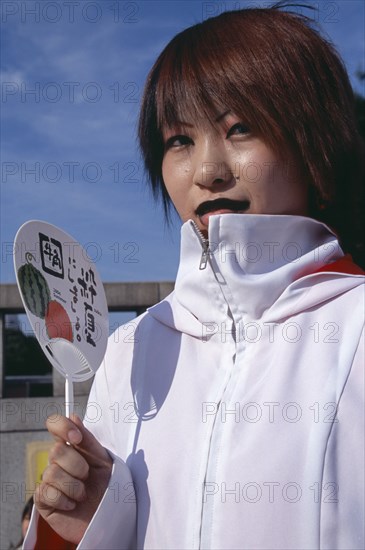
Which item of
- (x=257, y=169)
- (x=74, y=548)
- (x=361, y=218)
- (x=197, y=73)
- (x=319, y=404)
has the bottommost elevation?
(x=74, y=548)

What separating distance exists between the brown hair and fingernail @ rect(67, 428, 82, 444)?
2.19 feet

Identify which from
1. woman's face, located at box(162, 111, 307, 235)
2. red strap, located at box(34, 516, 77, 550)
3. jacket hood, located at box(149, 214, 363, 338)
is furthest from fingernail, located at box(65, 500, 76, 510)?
woman's face, located at box(162, 111, 307, 235)

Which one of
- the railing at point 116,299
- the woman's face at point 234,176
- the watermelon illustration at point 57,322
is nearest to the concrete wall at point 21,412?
the railing at point 116,299

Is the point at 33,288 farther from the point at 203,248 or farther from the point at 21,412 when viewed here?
the point at 21,412

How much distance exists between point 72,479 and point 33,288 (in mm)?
404

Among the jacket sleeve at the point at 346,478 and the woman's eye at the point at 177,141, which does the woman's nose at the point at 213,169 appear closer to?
the woman's eye at the point at 177,141

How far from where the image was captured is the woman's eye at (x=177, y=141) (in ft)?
5.05

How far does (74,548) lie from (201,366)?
46cm

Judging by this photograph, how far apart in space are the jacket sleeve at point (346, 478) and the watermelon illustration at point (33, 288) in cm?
65

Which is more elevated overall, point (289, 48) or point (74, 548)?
point (289, 48)

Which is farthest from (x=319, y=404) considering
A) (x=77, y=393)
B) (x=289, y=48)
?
(x=77, y=393)

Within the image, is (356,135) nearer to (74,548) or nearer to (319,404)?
(319,404)

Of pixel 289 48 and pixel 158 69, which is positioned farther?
pixel 158 69

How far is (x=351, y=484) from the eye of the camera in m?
1.21
